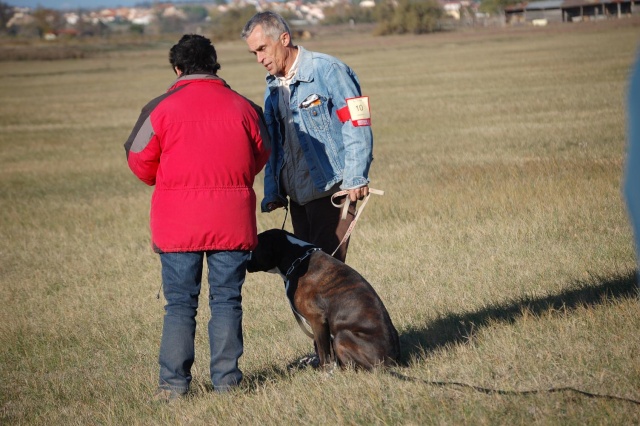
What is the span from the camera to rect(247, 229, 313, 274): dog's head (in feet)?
16.4

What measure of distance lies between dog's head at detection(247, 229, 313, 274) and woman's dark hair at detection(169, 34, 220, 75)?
1.08m

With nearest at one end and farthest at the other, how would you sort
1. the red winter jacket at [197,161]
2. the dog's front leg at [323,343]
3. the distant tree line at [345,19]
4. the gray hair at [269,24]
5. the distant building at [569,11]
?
the red winter jacket at [197,161] < the dog's front leg at [323,343] < the gray hair at [269,24] < the distant building at [569,11] < the distant tree line at [345,19]

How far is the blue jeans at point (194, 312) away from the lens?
4609mm

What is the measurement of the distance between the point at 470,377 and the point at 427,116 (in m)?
17.9

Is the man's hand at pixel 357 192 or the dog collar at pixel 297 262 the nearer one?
the dog collar at pixel 297 262

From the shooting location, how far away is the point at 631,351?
4414 mm

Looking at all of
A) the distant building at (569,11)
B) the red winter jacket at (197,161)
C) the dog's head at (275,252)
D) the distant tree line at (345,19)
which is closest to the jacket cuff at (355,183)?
the dog's head at (275,252)

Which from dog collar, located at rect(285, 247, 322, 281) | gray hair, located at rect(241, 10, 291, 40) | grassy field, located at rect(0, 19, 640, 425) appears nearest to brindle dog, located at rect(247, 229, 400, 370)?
dog collar, located at rect(285, 247, 322, 281)

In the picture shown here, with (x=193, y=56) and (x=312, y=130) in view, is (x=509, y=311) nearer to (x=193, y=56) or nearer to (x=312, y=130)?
(x=312, y=130)

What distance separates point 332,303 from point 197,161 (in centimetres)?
110

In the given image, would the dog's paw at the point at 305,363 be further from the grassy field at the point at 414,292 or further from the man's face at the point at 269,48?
the man's face at the point at 269,48

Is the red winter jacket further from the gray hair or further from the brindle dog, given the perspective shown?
the gray hair

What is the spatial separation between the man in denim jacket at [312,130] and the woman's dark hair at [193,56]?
54cm

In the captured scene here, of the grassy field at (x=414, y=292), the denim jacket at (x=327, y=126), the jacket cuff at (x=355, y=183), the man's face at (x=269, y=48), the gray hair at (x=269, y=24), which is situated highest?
the gray hair at (x=269, y=24)
